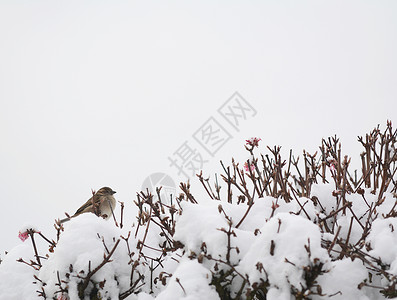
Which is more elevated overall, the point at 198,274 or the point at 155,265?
the point at 155,265

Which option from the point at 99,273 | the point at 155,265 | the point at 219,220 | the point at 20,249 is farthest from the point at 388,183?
the point at 20,249

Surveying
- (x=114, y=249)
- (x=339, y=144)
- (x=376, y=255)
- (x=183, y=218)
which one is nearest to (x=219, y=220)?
(x=183, y=218)

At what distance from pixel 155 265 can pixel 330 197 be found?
1.40 metres

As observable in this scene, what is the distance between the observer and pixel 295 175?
→ 3688 millimetres

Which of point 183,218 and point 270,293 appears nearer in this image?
point 270,293

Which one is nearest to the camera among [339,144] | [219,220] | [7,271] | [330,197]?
[219,220]

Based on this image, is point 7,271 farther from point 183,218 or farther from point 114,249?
point 183,218

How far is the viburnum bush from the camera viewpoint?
6.22 ft

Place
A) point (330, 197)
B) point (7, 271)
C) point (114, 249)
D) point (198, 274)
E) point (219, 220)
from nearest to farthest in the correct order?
point (198, 274) → point (219, 220) → point (114, 249) → point (330, 197) → point (7, 271)

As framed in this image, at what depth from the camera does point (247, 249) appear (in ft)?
6.84

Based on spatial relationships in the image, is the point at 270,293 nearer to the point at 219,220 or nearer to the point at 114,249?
A: the point at 219,220

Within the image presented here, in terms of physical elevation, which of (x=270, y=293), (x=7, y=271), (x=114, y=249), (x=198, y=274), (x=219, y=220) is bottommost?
(x=270, y=293)

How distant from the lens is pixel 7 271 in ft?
9.48

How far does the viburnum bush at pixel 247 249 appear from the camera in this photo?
190cm
